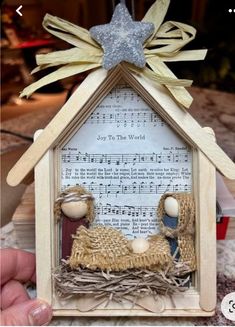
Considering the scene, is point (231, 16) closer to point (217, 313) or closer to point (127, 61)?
point (127, 61)

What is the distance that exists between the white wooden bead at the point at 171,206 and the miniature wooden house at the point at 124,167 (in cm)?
2

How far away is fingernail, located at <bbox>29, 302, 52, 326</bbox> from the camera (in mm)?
439

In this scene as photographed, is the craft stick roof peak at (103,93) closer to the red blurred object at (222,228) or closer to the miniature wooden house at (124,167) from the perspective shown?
the miniature wooden house at (124,167)

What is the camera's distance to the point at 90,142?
0.45 m

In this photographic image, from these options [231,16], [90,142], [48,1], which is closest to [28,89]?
[90,142]

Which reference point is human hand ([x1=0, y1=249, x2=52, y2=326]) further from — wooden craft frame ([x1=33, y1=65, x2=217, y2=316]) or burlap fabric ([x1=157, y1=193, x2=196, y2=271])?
burlap fabric ([x1=157, y1=193, x2=196, y2=271])

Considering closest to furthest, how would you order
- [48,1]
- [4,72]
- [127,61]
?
1. [127,61]
2. [48,1]
3. [4,72]

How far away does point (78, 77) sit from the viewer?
473 millimetres

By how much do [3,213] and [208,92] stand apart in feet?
0.99

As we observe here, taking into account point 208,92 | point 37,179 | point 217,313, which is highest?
point 208,92

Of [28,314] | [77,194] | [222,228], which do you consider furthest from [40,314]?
[222,228]

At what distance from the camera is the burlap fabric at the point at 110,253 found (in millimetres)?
423

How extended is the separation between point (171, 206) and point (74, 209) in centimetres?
9

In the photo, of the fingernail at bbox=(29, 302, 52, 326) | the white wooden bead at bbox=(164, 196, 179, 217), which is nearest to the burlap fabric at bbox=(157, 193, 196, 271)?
the white wooden bead at bbox=(164, 196, 179, 217)
